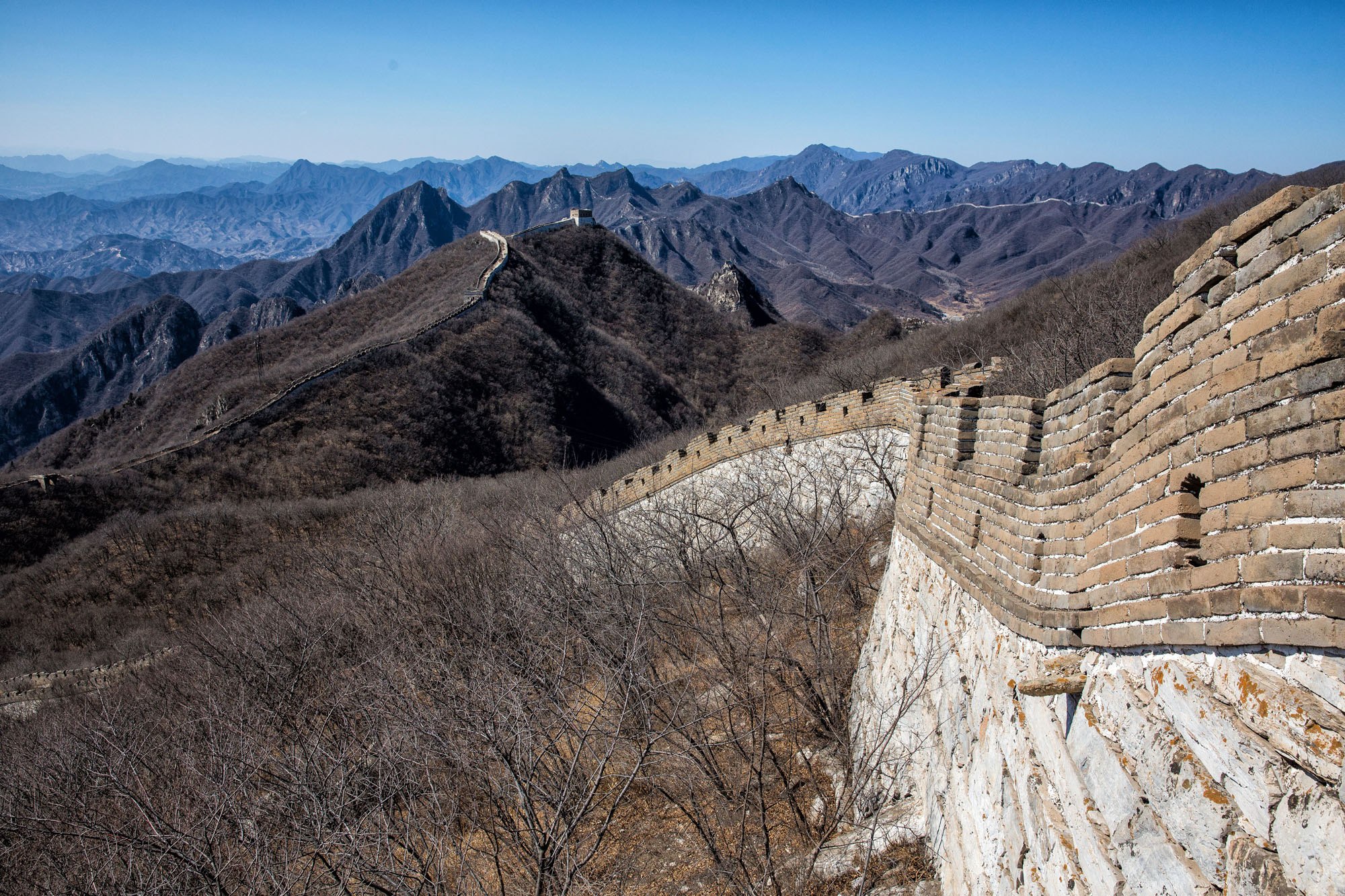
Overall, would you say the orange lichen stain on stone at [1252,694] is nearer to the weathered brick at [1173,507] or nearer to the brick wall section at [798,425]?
the weathered brick at [1173,507]

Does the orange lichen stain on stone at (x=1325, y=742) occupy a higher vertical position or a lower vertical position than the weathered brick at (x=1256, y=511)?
lower

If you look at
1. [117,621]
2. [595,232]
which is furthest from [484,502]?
[595,232]

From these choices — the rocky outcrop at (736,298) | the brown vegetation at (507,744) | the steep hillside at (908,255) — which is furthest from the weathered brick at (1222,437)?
the steep hillside at (908,255)

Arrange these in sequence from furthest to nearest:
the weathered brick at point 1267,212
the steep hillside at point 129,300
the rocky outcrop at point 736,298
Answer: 1. the steep hillside at point 129,300
2. the rocky outcrop at point 736,298
3. the weathered brick at point 1267,212

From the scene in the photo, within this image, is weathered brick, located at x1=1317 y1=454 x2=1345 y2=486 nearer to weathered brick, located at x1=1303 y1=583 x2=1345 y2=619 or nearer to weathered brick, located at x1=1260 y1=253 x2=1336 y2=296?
weathered brick, located at x1=1303 y1=583 x2=1345 y2=619

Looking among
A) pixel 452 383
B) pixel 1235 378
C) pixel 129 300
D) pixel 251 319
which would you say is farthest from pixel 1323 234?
pixel 129 300

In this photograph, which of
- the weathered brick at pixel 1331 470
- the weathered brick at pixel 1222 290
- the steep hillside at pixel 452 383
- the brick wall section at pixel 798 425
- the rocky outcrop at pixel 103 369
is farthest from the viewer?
the rocky outcrop at pixel 103 369

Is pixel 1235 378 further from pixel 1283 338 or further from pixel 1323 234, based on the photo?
pixel 1323 234
